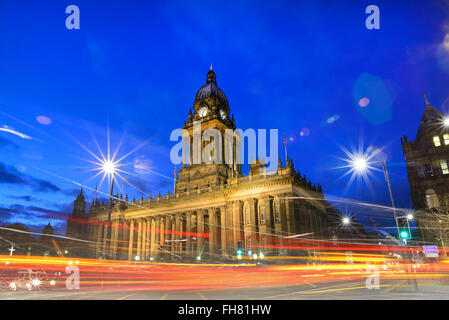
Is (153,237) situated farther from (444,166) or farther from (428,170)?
(444,166)

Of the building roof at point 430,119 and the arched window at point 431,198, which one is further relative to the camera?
the building roof at point 430,119

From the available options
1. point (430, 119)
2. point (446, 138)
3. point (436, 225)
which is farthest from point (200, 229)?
point (430, 119)

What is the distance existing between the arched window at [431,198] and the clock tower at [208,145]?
34617mm

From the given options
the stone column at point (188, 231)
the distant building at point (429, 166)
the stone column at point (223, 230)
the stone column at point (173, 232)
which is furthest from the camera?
the stone column at point (173, 232)

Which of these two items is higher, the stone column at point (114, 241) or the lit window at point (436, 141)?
the lit window at point (436, 141)

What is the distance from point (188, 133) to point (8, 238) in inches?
1857

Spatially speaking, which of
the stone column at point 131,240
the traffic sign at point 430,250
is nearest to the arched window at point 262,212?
the traffic sign at point 430,250

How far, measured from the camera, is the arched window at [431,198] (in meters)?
44.1

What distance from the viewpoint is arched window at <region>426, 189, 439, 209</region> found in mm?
44059

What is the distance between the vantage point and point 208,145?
64.8 meters

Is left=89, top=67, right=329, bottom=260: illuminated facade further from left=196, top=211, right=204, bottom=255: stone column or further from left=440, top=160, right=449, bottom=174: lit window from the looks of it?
left=440, top=160, right=449, bottom=174: lit window

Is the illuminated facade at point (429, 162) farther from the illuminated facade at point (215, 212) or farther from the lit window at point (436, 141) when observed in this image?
the illuminated facade at point (215, 212)

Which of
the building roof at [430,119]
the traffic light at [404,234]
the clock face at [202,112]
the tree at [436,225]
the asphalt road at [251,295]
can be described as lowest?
the asphalt road at [251,295]
